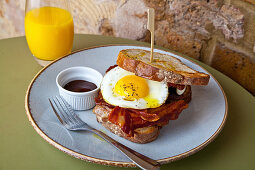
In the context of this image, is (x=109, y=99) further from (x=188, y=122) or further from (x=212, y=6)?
(x=212, y=6)

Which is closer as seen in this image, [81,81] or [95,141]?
[95,141]

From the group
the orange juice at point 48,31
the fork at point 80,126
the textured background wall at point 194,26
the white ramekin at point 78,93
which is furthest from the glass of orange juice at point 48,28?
the textured background wall at point 194,26

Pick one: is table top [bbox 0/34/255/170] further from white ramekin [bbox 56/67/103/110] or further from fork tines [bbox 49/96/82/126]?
white ramekin [bbox 56/67/103/110]

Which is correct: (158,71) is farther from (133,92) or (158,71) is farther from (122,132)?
(122,132)

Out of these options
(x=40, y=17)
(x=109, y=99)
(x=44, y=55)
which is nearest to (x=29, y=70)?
(x=44, y=55)

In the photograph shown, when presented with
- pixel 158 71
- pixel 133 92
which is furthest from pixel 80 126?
pixel 158 71

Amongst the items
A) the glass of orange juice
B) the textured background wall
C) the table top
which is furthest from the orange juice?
the textured background wall
